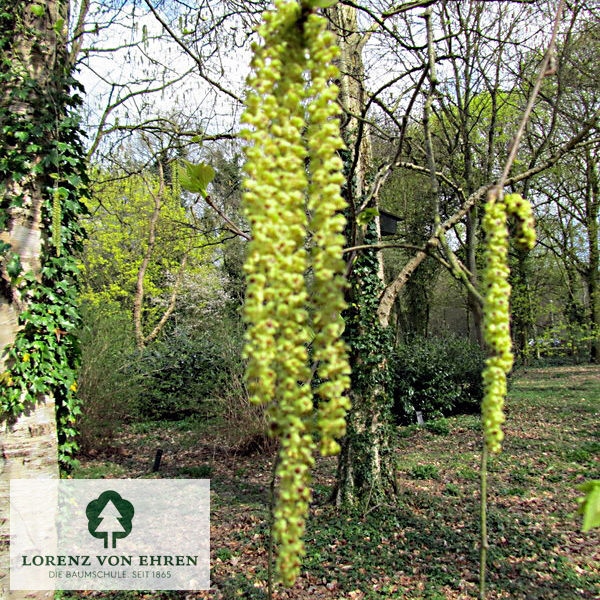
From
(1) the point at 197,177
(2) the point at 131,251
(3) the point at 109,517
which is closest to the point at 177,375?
(3) the point at 109,517

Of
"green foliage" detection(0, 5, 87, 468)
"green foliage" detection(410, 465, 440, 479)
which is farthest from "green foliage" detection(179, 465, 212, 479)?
"green foliage" detection(0, 5, 87, 468)

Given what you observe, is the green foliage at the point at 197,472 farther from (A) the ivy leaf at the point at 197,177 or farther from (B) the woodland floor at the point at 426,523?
(A) the ivy leaf at the point at 197,177

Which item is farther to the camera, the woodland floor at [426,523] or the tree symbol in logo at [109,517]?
the tree symbol in logo at [109,517]

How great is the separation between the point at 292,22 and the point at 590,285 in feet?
50.4

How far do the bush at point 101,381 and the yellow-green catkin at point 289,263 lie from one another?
6660mm

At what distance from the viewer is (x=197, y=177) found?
4.85ft

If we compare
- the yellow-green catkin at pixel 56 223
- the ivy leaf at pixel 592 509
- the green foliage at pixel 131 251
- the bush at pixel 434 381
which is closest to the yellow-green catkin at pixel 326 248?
the ivy leaf at pixel 592 509

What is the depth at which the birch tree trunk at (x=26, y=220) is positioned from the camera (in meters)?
2.87

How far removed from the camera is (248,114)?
2.52 feet

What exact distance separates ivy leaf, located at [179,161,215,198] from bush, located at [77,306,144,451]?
19.3 ft

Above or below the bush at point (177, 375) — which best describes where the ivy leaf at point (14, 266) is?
above

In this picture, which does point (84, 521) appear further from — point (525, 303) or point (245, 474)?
point (525, 303)

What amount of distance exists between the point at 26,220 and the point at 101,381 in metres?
4.66

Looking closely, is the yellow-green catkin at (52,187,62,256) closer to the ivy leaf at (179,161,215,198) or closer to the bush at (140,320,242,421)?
the ivy leaf at (179,161,215,198)
